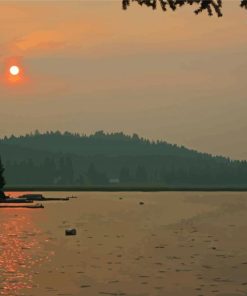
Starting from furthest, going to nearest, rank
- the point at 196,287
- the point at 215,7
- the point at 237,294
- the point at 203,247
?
the point at 203,247, the point at 196,287, the point at 237,294, the point at 215,7

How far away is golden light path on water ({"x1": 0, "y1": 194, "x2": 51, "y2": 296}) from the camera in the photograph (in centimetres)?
6393

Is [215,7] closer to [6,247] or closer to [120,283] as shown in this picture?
[120,283]

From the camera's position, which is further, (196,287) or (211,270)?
(211,270)

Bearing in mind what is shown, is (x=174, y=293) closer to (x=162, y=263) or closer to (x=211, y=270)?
(x=211, y=270)

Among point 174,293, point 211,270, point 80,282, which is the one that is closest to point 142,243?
point 211,270

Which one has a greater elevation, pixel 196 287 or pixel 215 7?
pixel 215 7

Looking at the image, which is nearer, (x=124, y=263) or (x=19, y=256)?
(x=124, y=263)

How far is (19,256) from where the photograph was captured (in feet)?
298

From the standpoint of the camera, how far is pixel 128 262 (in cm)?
8319

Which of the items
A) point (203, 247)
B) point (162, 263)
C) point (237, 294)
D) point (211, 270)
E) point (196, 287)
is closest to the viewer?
point (237, 294)

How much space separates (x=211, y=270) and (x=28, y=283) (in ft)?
61.5

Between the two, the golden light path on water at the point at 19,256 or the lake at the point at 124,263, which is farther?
the golden light path on water at the point at 19,256

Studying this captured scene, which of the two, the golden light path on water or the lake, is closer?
the lake

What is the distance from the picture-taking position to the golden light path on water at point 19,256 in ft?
210
